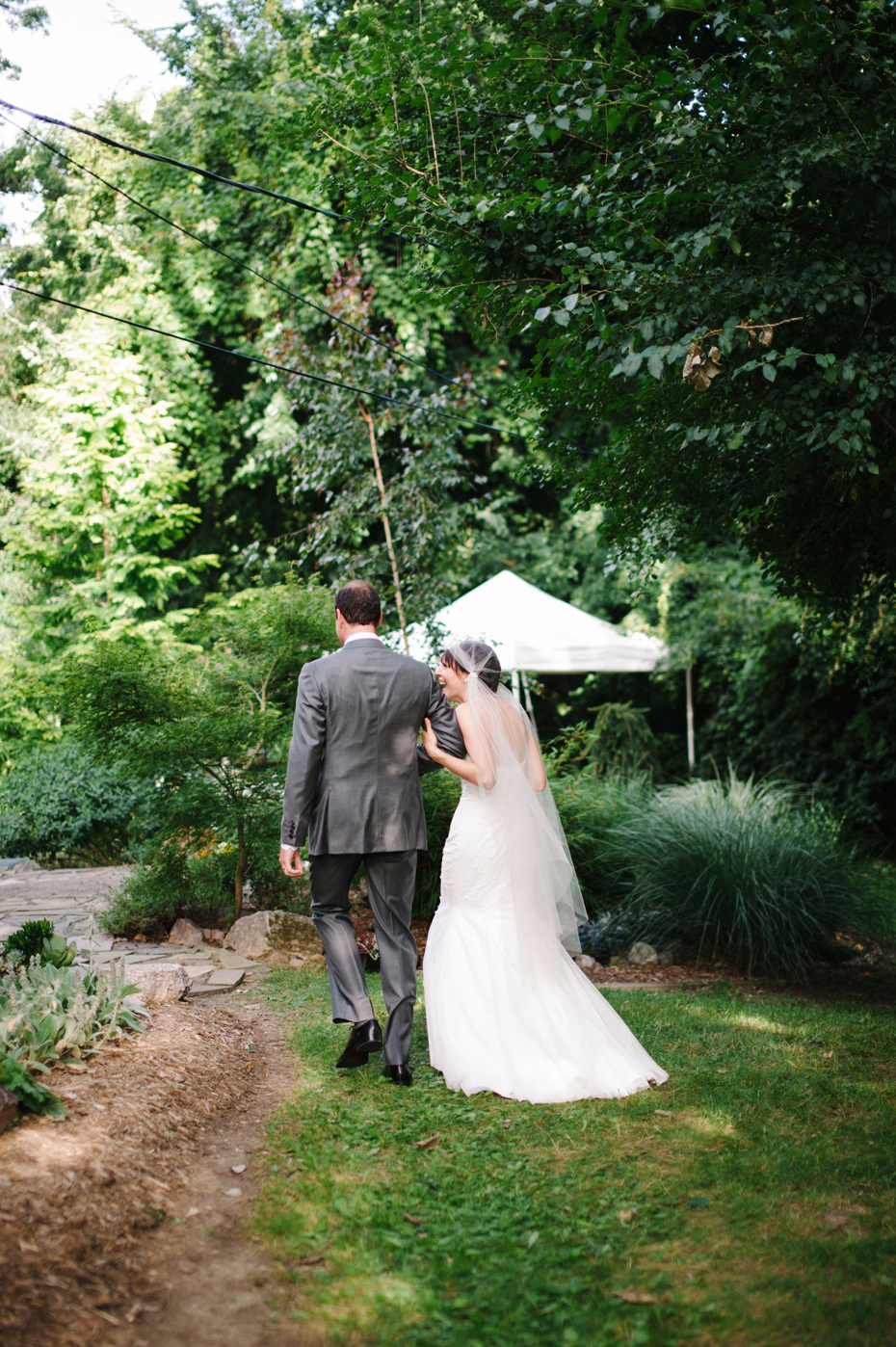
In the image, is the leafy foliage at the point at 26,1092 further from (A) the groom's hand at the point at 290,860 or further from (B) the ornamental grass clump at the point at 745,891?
(B) the ornamental grass clump at the point at 745,891

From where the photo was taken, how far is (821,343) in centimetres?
432

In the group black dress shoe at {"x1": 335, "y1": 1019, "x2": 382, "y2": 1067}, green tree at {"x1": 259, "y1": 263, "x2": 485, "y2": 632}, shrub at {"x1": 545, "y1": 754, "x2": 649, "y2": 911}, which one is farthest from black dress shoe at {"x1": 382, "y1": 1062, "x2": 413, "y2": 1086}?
green tree at {"x1": 259, "y1": 263, "x2": 485, "y2": 632}

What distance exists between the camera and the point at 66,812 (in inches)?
437

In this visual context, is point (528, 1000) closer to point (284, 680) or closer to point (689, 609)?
point (284, 680)

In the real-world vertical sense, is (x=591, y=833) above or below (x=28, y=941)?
below

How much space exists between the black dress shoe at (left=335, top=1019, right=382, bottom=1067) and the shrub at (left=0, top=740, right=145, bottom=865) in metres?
7.17

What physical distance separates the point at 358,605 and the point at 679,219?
7.46 feet

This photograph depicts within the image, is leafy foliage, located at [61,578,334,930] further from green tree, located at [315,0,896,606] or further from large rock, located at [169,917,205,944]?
green tree, located at [315,0,896,606]

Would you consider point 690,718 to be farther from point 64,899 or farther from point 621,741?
point 64,899

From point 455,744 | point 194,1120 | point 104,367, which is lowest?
point 194,1120

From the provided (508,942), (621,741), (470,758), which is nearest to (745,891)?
(508,942)

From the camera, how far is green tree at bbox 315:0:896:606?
12.4ft

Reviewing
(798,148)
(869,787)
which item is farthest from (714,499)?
(869,787)

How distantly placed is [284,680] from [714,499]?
3492mm
